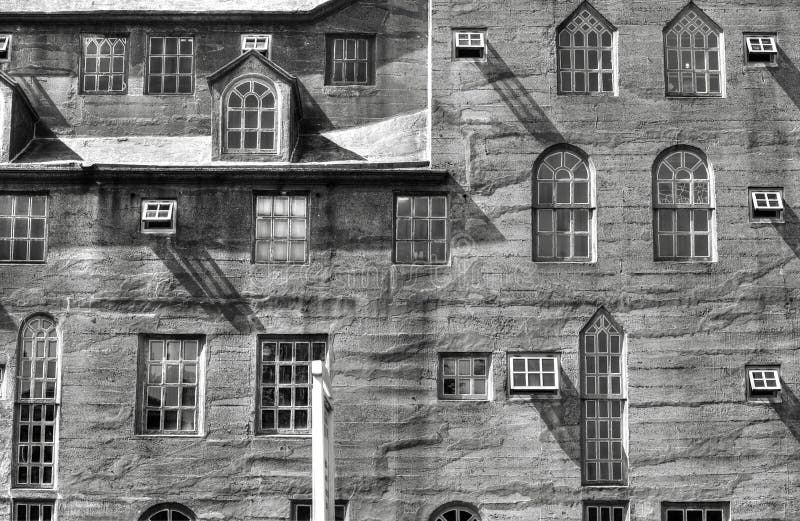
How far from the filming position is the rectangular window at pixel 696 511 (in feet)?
102

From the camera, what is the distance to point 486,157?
32656mm

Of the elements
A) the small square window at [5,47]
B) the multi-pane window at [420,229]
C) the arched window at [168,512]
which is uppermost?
the small square window at [5,47]

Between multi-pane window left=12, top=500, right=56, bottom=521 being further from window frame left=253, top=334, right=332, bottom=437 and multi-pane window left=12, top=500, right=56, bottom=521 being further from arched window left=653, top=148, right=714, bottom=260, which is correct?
arched window left=653, top=148, right=714, bottom=260

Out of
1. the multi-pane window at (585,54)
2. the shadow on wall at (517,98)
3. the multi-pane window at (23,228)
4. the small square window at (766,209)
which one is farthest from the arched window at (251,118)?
the small square window at (766,209)

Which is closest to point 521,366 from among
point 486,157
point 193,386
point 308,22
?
point 486,157

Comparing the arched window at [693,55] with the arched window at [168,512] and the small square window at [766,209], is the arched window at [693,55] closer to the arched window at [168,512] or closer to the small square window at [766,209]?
the small square window at [766,209]

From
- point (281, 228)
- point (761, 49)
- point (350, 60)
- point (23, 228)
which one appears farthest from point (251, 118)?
point (761, 49)

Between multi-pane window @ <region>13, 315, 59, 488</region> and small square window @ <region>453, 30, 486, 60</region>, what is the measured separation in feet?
35.9

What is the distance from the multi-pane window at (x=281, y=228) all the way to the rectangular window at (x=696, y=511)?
966cm

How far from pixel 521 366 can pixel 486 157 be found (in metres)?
4.78

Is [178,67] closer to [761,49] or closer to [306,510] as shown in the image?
[306,510]

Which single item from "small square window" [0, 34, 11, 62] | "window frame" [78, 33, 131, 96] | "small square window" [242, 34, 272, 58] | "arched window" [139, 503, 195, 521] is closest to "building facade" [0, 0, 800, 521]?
"arched window" [139, 503, 195, 521]

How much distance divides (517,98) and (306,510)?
33.9 feet

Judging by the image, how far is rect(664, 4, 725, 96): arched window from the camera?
33.1 metres
